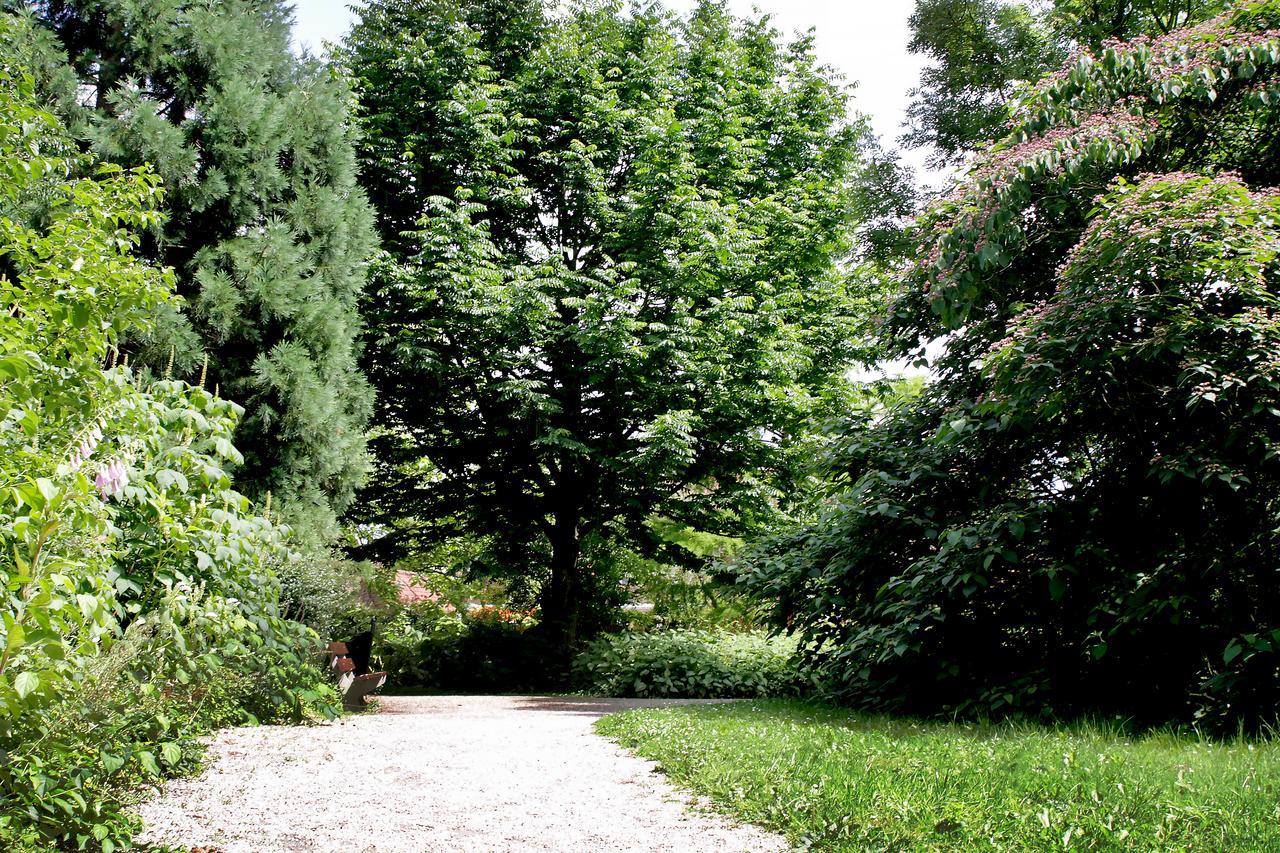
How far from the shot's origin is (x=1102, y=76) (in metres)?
5.76

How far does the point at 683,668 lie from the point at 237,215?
6.83 metres

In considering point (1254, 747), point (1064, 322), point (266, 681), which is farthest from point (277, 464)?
point (1254, 747)

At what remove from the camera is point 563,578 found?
470 inches

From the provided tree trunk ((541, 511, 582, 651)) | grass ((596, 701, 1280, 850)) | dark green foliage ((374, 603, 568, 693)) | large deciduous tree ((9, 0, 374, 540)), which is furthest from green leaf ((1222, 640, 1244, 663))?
tree trunk ((541, 511, 582, 651))

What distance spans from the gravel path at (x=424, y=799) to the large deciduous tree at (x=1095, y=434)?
7.78ft

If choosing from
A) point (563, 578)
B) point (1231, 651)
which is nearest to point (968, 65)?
point (563, 578)

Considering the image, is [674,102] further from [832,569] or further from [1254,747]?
[1254,747]

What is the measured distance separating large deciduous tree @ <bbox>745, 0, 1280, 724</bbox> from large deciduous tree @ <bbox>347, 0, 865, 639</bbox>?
379 centimetres

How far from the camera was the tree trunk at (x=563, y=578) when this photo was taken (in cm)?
1182

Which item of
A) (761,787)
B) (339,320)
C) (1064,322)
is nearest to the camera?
(761,787)

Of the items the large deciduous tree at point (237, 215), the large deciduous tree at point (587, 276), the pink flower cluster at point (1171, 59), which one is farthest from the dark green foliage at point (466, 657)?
the pink flower cluster at point (1171, 59)

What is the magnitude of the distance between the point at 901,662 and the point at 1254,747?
250 centimetres

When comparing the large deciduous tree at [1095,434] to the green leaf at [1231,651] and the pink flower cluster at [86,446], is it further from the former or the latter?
the pink flower cluster at [86,446]

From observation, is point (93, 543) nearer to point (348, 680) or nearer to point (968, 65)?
point (348, 680)
